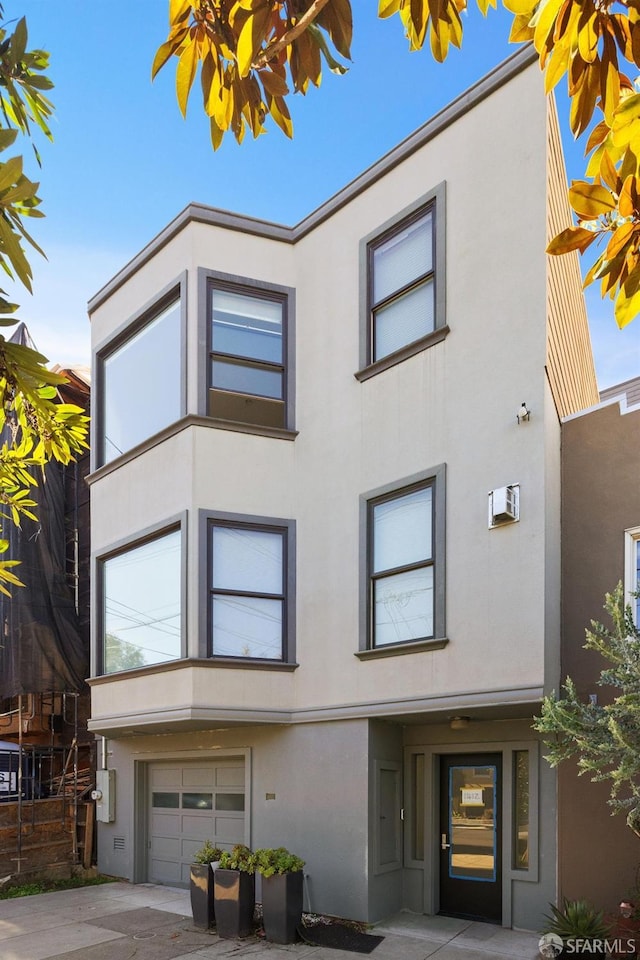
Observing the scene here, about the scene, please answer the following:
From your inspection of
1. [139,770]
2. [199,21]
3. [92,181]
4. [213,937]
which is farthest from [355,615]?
[199,21]

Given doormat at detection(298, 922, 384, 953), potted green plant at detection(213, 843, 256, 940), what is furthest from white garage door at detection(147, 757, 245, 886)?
doormat at detection(298, 922, 384, 953)

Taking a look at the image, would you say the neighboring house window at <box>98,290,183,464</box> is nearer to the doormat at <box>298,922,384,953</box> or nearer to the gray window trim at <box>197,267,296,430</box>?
the gray window trim at <box>197,267,296,430</box>

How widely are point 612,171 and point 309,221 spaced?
10.8 metres

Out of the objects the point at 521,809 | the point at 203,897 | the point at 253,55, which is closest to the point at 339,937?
the point at 203,897

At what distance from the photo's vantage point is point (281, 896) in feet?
32.6

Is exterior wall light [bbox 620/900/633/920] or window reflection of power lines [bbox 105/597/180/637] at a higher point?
window reflection of power lines [bbox 105/597/180/637]

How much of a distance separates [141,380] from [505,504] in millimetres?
6601

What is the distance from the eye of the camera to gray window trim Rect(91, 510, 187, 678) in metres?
11.5

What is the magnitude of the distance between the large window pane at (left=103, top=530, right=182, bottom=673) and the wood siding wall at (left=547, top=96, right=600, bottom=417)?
17.9 ft

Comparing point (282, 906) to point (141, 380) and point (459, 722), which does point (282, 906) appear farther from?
point (141, 380)

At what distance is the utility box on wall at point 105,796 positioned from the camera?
14289 mm

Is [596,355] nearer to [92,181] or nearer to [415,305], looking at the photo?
[415,305]

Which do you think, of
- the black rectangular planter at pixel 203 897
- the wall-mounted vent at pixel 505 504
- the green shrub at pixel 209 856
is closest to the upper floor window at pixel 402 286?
the wall-mounted vent at pixel 505 504

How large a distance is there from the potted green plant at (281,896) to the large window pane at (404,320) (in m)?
6.28
